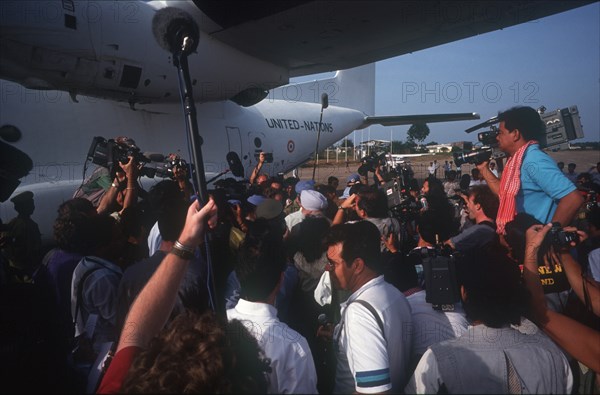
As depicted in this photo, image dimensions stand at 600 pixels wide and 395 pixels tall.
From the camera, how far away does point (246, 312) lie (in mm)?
1803

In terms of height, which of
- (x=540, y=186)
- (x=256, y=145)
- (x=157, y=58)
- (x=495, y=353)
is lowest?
(x=495, y=353)

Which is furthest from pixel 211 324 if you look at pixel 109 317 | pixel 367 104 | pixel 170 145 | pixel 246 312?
pixel 367 104

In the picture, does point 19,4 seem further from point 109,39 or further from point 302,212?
point 302,212

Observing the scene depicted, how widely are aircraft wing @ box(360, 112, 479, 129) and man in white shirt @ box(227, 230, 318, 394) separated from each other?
12.4 m

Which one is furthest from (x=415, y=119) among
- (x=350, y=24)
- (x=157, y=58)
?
(x=157, y=58)

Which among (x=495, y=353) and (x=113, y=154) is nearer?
(x=495, y=353)

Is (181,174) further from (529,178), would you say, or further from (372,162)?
(372,162)

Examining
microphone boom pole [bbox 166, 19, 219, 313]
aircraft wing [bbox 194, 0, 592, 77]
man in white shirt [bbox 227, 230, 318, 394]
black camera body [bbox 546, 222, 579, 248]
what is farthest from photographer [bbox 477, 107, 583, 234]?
aircraft wing [bbox 194, 0, 592, 77]

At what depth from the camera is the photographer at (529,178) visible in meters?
2.44

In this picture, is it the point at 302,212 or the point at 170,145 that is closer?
the point at 302,212

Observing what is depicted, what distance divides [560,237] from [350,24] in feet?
16.4

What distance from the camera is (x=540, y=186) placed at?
8.47 ft

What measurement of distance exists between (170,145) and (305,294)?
200 inches

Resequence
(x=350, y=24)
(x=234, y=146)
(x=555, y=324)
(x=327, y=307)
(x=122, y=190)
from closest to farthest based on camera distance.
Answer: (x=555, y=324) → (x=327, y=307) → (x=122, y=190) → (x=350, y=24) → (x=234, y=146)
